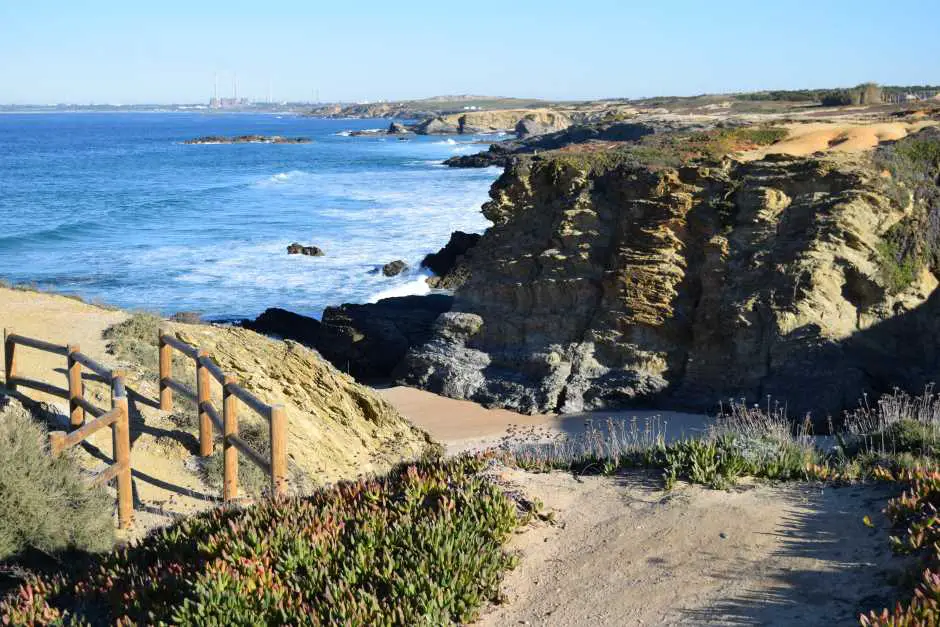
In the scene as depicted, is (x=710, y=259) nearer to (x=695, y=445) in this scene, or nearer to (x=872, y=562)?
(x=695, y=445)

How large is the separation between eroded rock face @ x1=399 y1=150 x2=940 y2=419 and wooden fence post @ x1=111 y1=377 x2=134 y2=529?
38.3 feet

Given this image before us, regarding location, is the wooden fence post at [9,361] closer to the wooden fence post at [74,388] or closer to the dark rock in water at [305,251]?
the wooden fence post at [74,388]

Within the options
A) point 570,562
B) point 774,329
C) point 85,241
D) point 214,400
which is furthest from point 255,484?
point 85,241

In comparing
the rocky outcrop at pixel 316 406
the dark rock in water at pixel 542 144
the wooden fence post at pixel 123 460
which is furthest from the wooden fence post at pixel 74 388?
the dark rock in water at pixel 542 144

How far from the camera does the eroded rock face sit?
16.9 metres

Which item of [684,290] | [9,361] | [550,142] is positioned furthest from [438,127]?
[9,361]

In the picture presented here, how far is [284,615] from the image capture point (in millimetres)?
4840

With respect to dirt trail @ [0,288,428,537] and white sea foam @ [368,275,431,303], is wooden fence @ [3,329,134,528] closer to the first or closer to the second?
dirt trail @ [0,288,428,537]

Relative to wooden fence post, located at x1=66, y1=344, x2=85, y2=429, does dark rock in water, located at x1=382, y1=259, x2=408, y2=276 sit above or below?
below

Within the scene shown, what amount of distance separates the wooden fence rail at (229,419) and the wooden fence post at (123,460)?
0.87m

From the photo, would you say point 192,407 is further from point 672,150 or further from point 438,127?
point 438,127

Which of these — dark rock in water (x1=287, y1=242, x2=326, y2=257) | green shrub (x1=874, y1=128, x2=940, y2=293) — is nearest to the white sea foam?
dark rock in water (x1=287, y1=242, x2=326, y2=257)

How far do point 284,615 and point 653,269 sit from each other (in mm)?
15207

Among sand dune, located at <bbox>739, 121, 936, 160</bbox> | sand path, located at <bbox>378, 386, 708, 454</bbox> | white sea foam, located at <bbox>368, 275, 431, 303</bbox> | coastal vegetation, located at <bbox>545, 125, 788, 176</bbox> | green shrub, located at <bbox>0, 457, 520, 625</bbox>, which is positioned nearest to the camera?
green shrub, located at <bbox>0, 457, 520, 625</bbox>
